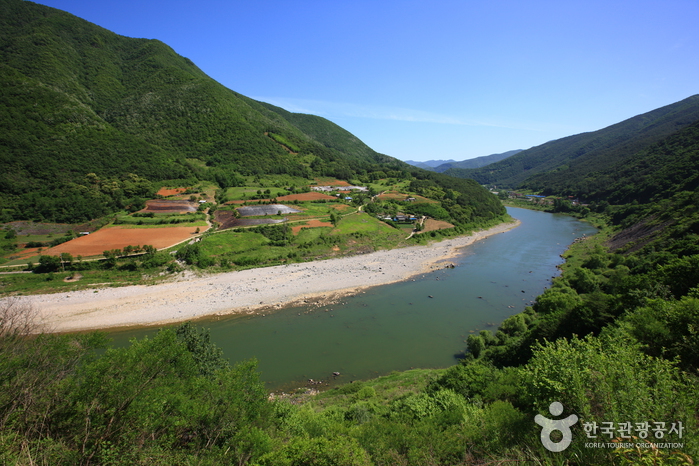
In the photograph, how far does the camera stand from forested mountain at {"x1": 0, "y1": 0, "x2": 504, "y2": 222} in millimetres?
61906

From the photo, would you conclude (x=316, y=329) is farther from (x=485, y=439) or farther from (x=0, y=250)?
(x=0, y=250)

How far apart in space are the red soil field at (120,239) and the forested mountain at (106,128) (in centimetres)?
1228

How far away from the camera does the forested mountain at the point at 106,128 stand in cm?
6191

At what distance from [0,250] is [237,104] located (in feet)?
356

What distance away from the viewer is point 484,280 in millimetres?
44156

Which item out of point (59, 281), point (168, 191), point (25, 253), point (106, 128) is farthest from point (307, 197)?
point (106, 128)

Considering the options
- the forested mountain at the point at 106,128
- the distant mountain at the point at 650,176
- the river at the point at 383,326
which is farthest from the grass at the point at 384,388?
the forested mountain at the point at 106,128

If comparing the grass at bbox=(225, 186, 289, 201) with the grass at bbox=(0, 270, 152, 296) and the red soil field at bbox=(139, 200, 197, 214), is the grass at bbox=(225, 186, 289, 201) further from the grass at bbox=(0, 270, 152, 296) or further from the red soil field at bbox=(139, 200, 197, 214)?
the grass at bbox=(0, 270, 152, 296)

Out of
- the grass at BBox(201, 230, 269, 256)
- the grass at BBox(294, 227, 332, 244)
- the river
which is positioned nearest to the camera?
the river

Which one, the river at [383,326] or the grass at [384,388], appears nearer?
the grass at [384,388]

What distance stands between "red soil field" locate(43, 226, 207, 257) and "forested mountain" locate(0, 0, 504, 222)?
40.3 feet

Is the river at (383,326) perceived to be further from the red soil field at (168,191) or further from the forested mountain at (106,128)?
the forested mountain at (106,128)

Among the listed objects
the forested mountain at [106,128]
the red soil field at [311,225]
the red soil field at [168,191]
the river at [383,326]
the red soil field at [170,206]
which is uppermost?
the forested mountain at [106,128]

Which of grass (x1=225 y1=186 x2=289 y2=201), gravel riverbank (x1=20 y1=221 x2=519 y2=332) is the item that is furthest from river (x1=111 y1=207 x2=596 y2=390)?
grass (x1=225 y1=186 x2=289 y2=201)
